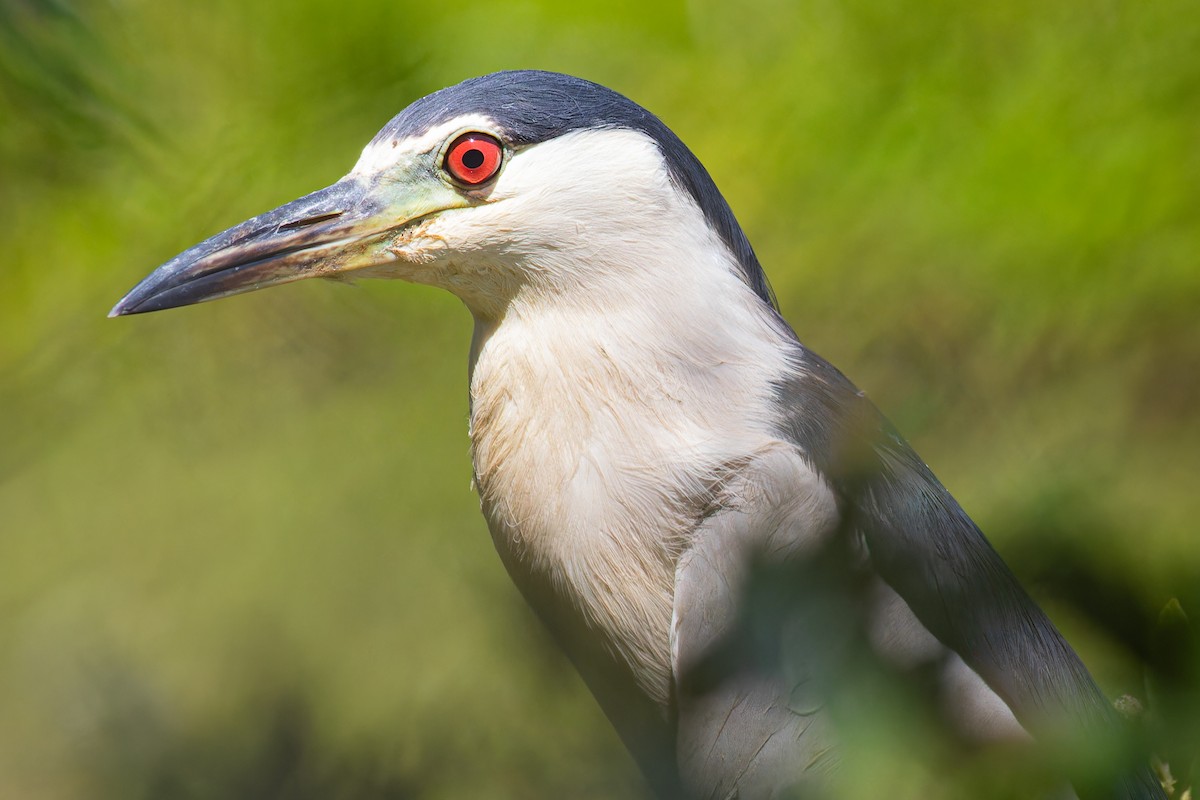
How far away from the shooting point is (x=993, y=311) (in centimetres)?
287

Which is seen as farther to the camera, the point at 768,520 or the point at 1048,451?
the point at 1048,451

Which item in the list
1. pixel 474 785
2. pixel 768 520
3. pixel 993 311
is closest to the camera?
pixel 768 520

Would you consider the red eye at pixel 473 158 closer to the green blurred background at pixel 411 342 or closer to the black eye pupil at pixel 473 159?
the black eye pupil at pixel 473 159

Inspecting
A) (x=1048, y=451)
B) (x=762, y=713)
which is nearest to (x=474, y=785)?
(x=762, y=713)

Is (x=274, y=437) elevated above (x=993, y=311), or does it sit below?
above

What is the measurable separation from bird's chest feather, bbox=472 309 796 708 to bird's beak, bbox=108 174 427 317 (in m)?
0.21

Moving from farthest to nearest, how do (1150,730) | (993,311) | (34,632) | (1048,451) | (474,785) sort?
(34,632)
(993,311)
(1048,451)
(474,785)
(1150,730)

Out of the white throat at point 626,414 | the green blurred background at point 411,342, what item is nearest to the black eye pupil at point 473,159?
the white throat at point 626,414

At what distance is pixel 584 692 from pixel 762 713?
78cm

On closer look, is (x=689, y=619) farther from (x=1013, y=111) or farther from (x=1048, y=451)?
(x=1013, y=111)

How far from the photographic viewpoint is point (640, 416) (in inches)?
52.1

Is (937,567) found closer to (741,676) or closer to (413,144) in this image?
(741,676)

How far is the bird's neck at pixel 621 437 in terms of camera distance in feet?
4.25

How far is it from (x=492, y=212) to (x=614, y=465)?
340 millimetres
